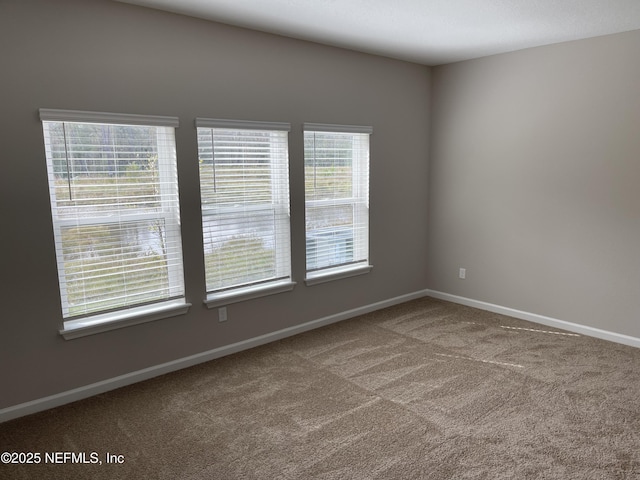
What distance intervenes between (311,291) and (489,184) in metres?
Answer: 2.09

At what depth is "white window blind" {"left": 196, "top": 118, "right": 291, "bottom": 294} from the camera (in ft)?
11.3

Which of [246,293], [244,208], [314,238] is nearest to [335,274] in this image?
[314,238]

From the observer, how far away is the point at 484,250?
4684 millimetres

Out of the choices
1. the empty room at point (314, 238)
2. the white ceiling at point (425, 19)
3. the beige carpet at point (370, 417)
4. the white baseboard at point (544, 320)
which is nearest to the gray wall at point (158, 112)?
the empty room at point (314, 238)

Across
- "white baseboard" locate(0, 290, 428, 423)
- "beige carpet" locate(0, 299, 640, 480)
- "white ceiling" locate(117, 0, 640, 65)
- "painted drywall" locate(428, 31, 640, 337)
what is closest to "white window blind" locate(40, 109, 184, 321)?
"white baseboard" locate(0, 290, 428, 423)

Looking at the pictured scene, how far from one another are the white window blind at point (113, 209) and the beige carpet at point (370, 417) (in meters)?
0.70

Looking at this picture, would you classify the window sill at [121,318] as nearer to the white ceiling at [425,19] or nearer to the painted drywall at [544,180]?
the white ceiling at [425,19]

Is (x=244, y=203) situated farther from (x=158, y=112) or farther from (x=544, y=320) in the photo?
(x=544, y=320)

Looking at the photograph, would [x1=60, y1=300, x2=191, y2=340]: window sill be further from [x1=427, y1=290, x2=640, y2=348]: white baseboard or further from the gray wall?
[x1=427, y1=290, x2=640, y2=348]: white baseboard

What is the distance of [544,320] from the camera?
4.27 metres

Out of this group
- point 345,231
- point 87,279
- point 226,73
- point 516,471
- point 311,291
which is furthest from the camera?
point 345,231

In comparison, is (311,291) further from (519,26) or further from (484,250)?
(519,26)

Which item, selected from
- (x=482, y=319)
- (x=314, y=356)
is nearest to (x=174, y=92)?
(x=314, y=356)

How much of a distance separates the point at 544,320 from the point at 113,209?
383cm
